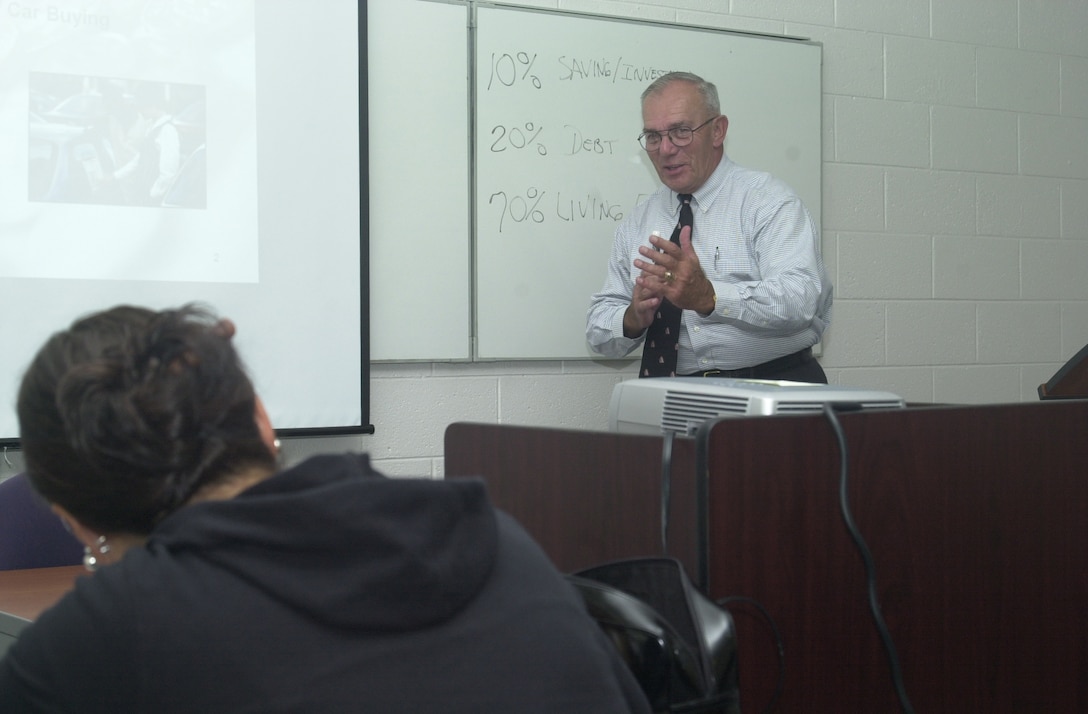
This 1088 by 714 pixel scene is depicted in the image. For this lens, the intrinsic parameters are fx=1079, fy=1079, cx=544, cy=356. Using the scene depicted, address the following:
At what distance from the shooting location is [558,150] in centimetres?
304

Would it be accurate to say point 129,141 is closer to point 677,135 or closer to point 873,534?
point 677,135

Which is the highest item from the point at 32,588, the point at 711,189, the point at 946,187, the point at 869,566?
the point at 946,187

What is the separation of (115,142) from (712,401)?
1.81 meters

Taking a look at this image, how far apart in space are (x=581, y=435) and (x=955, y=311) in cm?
260

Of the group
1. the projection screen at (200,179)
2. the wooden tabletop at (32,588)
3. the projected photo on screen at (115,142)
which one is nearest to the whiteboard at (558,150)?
the projection screen at (200,179)

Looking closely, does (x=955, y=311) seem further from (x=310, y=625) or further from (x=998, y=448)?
(x=310, y=625)

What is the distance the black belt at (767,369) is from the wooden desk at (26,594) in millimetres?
1459

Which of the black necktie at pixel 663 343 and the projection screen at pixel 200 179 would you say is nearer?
the projection screen at pixel 200 179


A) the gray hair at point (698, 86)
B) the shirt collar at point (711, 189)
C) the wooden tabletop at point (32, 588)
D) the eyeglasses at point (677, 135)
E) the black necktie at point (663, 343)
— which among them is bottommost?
the wooden tabletop at point (32, 588)

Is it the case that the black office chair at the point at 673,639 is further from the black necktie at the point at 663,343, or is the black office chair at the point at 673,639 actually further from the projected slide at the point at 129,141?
the projected slide at the point at 129,141

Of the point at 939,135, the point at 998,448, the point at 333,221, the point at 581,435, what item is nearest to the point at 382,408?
the point at 333,221

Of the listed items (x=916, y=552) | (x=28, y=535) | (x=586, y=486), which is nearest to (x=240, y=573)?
(x=586, y=486)

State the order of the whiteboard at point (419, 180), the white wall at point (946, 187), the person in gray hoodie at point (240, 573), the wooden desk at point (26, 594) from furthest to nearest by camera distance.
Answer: the white wall at point (946, 187), the whiteboard at point (419, 180), the wooden desk at point (26, 594), the person in gray hoodie at point (240, 573)

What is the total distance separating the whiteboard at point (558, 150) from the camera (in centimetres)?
296
